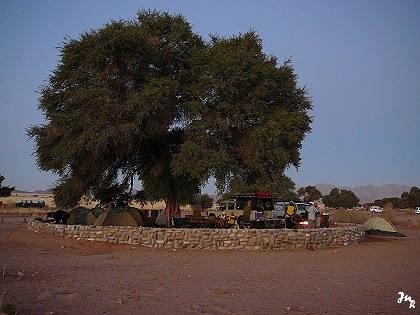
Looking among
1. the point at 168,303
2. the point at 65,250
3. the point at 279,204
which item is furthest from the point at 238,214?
the point at 168,303

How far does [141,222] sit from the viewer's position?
28828 mm

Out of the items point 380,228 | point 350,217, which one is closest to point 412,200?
point 350,217

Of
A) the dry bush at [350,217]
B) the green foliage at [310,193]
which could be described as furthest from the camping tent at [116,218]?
the green foliage at [310,193]

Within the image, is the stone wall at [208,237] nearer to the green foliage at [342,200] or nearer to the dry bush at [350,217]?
the dry bush at [350,217]

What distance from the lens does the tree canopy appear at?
2536 centimetres

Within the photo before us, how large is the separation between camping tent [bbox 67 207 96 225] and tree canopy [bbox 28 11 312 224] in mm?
808

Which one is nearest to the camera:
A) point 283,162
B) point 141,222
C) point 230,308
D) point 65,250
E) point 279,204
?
point 230,308

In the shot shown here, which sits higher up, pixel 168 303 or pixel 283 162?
pixel 283 162

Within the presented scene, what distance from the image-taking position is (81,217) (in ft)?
94.3

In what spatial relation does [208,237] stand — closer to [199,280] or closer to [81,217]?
[199,280]

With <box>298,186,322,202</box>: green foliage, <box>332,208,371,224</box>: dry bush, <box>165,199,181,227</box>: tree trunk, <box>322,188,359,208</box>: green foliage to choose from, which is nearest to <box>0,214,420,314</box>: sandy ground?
<box>165,199,181,227</box>: tree trunk

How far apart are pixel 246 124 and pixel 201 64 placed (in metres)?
3.86

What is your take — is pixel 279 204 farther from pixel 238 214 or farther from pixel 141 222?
pixel 141 222

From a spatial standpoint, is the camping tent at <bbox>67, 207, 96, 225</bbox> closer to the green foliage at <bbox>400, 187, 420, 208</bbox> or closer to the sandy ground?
the sandy ground
